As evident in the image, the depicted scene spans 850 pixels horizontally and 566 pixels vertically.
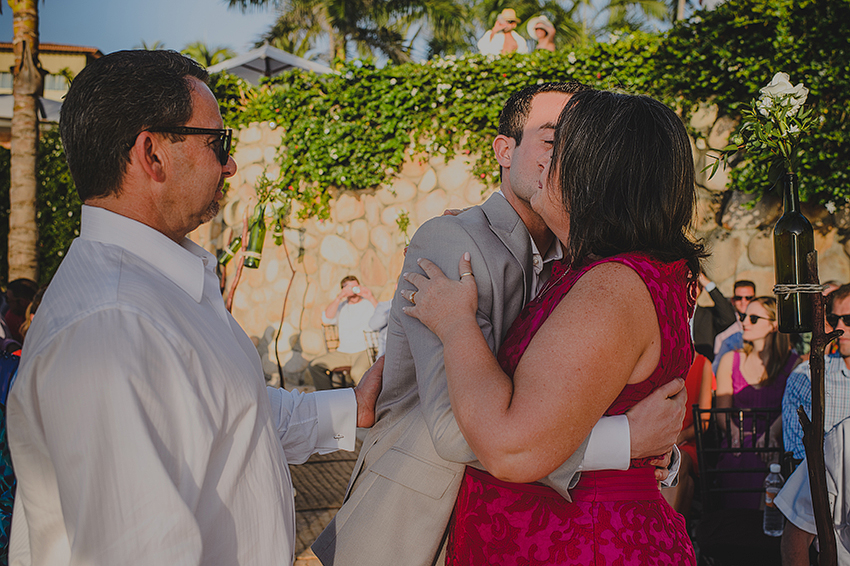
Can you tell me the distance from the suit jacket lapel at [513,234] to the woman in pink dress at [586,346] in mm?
129

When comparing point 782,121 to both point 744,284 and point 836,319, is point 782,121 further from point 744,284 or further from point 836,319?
point 744,284

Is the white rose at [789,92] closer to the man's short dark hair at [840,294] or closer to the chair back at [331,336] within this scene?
the man's short dark hair at [840,294]

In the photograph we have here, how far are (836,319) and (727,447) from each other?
96 centimetres

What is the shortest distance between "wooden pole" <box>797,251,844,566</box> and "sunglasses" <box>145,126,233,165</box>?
5.07 feet

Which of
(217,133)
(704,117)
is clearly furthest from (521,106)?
(704,117)

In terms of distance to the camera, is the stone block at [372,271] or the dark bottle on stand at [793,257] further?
the stone block at [372,271]

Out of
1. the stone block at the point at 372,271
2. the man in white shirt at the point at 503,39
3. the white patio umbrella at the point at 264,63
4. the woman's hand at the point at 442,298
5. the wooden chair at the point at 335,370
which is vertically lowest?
the wooden chair at the point at 335,370

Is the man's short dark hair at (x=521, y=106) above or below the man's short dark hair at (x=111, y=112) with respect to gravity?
above

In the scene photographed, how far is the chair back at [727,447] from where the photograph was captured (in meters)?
3.37

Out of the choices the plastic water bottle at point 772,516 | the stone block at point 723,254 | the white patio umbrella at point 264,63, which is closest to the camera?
the plastic water bottle at point 772,516

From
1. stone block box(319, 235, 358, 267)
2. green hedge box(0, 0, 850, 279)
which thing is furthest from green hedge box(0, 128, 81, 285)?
stone block box(319, 235, 358, 267)

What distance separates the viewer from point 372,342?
757 centimetres

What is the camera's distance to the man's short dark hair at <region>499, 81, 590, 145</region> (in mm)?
1942

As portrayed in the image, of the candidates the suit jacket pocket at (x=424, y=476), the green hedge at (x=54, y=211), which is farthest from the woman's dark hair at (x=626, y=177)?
the green hedge at (x=54, y=211)
